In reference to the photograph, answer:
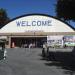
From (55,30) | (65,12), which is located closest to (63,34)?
(55,30)

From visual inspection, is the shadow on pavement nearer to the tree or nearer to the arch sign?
the arch sign

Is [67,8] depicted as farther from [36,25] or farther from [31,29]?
[31,29]

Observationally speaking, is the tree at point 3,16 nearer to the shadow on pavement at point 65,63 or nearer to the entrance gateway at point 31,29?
the entrance gateway at point 31,29

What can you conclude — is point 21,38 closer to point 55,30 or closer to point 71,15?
point 55,30

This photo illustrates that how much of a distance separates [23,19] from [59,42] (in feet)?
42.2

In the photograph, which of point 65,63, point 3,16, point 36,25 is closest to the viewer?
point 65,63

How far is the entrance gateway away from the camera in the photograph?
6719 cm

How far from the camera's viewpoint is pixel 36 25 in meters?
68.1

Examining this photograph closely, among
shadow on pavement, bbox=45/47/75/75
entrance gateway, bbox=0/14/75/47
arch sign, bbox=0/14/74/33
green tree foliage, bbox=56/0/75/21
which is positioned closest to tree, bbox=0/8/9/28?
arch sign, bbox=0/14/74/33

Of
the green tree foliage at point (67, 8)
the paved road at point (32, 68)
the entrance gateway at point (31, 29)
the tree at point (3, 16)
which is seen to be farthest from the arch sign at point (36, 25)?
the paved road at point (32, 68)

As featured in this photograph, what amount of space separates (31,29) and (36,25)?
1463mm

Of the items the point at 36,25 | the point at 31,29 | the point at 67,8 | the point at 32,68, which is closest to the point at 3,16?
the point at 31,29

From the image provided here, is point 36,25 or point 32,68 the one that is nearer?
point 32,68

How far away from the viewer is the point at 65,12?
28.2 metres
